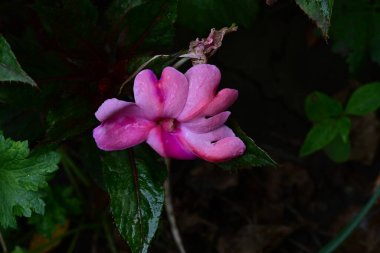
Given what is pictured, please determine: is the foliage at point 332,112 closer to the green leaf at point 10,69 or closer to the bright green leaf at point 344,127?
the bright green leaf at point 344,127

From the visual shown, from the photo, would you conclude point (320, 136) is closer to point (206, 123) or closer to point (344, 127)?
Result: point (344, 127)

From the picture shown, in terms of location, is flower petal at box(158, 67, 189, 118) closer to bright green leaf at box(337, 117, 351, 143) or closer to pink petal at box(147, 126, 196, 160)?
pink petal at box(147, 126, 196, 160)

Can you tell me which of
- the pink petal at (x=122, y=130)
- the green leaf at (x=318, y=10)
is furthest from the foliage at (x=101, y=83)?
the pink petal at (x=122, y=130)

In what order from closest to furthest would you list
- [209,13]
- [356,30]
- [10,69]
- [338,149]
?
1. [10,69]
2. [209,13]
3. [356,30]
4. [338,149]

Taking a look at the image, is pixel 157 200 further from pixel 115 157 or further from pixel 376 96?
pixel 376 96

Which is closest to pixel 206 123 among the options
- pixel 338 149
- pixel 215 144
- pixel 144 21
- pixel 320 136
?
pixel 215 144

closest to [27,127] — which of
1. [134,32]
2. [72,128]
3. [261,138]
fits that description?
[72,128]
